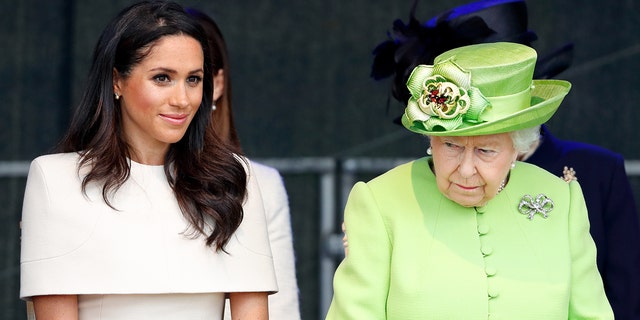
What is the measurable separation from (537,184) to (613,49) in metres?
2.73

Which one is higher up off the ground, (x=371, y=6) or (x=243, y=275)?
(x=371, y=6)

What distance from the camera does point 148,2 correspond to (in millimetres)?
3600

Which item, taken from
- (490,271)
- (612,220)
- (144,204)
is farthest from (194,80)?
(612,220)

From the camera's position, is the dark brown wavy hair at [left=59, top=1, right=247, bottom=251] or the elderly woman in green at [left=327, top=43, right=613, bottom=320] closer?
the elderly woman in green at [left=327, top=43, right=613, bottom=320]

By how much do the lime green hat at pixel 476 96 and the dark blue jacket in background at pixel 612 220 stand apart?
65cm

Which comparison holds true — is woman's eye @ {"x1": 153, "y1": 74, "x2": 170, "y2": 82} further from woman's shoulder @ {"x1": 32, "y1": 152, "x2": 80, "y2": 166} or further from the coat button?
the coat button

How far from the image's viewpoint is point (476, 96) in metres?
3.21

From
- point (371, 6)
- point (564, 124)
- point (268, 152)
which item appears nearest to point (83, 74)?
point (268, 152)

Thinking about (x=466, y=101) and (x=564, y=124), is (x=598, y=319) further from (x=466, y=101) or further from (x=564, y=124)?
(x=564, y=124)

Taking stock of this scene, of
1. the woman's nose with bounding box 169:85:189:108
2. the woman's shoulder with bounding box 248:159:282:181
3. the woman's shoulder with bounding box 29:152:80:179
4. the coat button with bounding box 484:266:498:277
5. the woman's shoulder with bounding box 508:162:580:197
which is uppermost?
the woman's nose with bounding box 169:85:189:108

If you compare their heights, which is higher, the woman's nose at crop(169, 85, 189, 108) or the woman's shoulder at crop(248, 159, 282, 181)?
the woman's nose at crop(169, 85, 189, 108)

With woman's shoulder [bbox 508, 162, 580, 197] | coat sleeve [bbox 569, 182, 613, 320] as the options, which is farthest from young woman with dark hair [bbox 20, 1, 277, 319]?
coat sleeve [bbox 569, 182, 613, 320]

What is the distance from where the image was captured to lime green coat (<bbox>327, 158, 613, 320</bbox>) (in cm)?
323

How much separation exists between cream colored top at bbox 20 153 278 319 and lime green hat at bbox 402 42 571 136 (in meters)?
0.66
